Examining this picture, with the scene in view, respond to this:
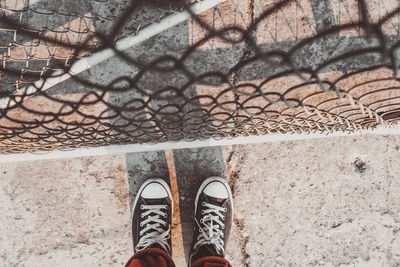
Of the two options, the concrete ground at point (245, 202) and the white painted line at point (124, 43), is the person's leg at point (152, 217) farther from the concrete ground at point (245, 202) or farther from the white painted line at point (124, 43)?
the white painted line at point (124, 43)

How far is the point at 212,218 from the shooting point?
1.83 m

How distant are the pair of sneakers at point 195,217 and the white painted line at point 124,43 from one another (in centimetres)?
57

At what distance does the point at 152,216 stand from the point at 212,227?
0.24 meters

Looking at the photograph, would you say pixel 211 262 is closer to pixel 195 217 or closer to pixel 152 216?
pixel 195 217

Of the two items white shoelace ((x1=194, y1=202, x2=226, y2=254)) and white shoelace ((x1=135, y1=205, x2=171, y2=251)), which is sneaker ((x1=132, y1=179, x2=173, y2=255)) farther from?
white shoelace ((x1=194, y1=202, x2=226, y2=254))

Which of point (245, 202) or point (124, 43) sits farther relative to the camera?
point (245, 202)

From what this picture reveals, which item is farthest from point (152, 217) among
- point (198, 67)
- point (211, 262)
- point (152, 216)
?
point (198, 67)

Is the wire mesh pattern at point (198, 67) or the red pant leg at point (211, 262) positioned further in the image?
the red pant leg at point (211, 262)

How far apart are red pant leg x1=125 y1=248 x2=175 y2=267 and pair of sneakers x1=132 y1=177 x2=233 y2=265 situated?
6 centimetres

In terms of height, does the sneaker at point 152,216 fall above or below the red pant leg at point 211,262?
above

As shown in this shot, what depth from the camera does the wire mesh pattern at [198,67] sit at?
57.7 inches

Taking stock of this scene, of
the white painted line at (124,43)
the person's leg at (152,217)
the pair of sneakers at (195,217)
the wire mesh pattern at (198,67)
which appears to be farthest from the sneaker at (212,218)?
the white painted line at (124,43)

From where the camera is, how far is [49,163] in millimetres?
1828

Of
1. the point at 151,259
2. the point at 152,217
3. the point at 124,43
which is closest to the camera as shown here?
the point at 124,43
